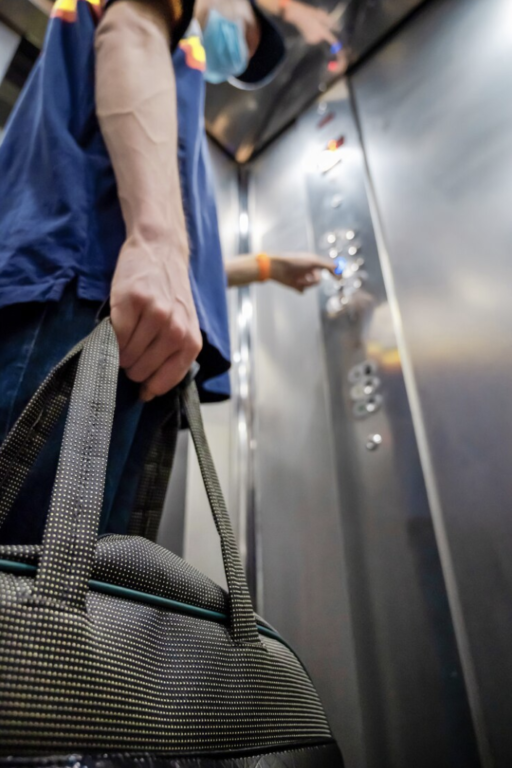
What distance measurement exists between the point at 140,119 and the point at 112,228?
0.13 metres

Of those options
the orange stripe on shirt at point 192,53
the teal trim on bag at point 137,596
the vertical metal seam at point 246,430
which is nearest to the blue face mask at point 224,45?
the orange stripe on shirt at point 192,53

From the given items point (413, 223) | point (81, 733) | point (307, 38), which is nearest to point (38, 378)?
point (81, 733)

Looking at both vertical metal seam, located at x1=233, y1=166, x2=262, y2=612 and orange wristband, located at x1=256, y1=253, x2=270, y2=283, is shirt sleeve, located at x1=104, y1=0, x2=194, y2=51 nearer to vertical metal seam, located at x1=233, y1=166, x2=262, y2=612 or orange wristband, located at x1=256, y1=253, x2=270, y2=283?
orange wristband, located at x1=256, y1=253, x2=270, y2=283

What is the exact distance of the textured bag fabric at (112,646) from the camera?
0.26 m

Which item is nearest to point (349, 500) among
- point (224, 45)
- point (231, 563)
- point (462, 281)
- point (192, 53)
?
point (462, 281)

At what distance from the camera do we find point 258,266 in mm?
1144

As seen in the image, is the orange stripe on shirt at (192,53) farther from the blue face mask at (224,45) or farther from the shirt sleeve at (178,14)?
the blue face mask at (224,45)

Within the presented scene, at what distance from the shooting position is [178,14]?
67cm

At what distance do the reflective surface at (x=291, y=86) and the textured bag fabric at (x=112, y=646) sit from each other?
132cm

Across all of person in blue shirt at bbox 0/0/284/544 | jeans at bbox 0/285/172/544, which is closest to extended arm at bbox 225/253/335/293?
person in blue shirt at bbox 0/0/284/544

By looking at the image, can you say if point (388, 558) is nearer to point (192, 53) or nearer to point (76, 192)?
point (76, 192)

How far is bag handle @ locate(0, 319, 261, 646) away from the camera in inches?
11.7

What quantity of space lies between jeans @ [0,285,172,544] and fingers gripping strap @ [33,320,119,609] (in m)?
0.09

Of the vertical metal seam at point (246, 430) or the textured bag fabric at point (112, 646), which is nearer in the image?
the textured bag fabric at point (112, 646)
